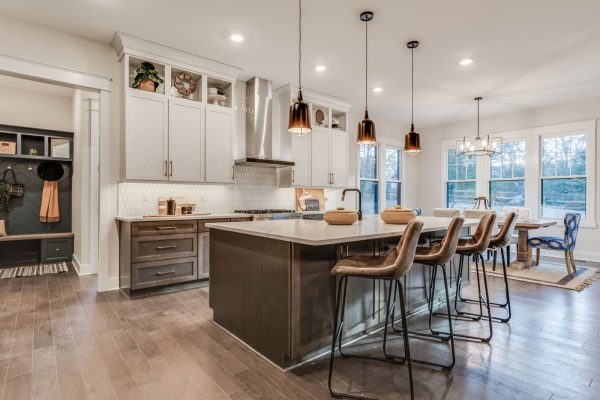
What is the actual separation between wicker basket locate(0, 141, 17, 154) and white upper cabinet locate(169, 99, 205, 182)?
134 inches

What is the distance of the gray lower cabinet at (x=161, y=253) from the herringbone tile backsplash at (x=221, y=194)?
0.42m

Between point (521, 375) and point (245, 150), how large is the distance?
14.2 ft

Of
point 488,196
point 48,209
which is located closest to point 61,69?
point 48,209

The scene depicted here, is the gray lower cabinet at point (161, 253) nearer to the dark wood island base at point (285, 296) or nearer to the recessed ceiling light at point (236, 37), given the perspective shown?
the dark wood island base at point (285, 296)

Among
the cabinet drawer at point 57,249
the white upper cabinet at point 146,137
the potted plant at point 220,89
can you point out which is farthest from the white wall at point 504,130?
the cabinet drawer at point 57,249

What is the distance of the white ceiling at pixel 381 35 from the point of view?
10.6 ft

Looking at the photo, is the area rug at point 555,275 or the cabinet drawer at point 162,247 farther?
the area rug at point 555,275

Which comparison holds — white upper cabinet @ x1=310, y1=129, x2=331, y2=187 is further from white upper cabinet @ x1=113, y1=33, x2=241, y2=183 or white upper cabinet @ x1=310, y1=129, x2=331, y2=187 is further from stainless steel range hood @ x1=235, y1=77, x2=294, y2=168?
white upper cabinet @ x1=113, y1=33, x2=241, y2=183

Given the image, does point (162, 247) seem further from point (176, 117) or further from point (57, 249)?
point (57, 249)

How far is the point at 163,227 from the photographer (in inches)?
151

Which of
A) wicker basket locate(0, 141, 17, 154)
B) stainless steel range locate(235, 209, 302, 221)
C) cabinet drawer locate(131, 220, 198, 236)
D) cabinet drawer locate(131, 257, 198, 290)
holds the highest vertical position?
wicker basket locate(0, 141, 17, 154)

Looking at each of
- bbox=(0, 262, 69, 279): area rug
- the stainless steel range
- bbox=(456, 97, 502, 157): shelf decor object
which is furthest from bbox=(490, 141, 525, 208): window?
bbox=(0, 262, 69, 279): area rug

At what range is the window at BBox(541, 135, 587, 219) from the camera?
20.0ft

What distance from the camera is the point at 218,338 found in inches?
102
